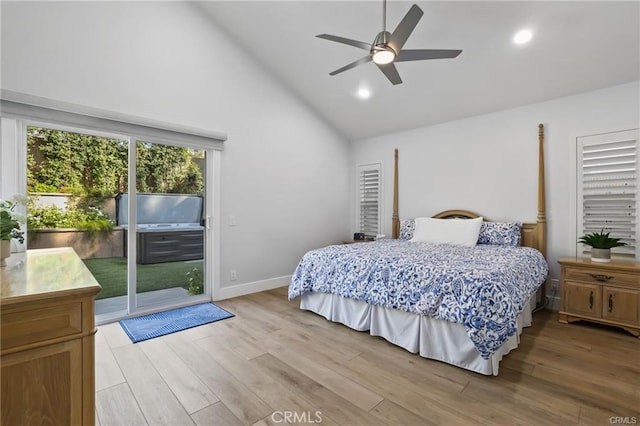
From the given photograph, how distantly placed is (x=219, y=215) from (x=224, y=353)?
1.87 m

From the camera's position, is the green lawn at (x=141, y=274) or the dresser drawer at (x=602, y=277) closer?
the dresser drawer at (x=602, y=277)

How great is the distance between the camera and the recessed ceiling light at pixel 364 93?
4.23 meters

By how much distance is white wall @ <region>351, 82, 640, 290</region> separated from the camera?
3.41 m

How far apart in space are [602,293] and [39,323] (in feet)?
13.6

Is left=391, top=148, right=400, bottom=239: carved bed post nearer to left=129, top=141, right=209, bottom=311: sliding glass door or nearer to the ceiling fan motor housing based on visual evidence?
the ceiling fan motor housing

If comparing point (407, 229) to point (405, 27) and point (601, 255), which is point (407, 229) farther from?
point (405, 27)

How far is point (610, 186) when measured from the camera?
10.6 ft

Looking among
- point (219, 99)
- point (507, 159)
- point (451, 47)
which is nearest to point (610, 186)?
point (507, 159)

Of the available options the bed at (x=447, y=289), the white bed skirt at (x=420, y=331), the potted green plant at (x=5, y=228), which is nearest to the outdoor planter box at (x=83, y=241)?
the potted green plant at (x=5, y=228)

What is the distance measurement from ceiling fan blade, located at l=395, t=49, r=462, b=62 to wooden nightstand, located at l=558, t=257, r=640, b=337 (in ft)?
7.87

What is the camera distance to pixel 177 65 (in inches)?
138

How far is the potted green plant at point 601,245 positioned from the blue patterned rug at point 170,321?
3845 mm

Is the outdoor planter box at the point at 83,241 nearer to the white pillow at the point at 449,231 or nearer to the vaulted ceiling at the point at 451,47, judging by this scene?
the vaulted ceiling at the point at 451,47

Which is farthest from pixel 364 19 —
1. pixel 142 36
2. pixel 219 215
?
pixel 219 215
